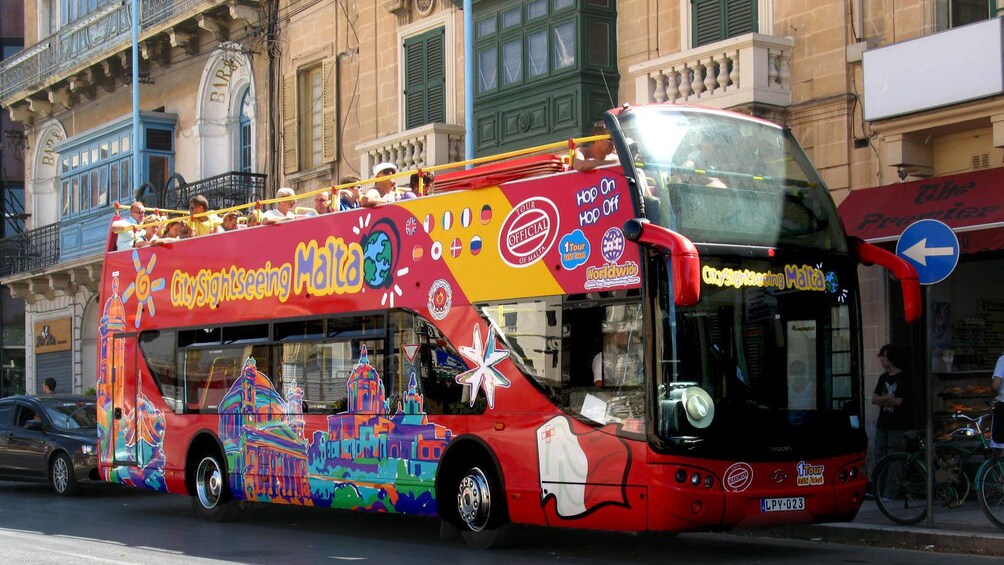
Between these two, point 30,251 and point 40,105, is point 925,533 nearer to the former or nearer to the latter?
point 30,251

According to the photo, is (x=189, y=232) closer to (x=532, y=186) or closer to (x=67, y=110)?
(x=532, y=186)

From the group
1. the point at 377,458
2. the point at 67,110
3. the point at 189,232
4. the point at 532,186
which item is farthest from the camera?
the point at 67,110

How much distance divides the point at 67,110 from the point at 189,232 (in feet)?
73.1

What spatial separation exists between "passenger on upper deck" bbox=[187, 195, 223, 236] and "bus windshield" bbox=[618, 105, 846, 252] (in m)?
7.06

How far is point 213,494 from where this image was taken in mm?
15789

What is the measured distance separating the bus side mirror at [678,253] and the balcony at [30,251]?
1064 inches

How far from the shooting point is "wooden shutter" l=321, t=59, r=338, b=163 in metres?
Answer: 26.5

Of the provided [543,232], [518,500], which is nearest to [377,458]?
[518,500]

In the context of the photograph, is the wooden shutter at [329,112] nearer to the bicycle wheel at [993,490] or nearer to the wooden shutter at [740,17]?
the wooden shutter at [740,17]

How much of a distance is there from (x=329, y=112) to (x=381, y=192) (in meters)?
13.1

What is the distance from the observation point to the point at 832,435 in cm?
1091

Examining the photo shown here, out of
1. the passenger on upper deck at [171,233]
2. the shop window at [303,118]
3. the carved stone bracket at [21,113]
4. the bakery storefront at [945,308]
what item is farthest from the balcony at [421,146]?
the carved stone bracket at [21,113]

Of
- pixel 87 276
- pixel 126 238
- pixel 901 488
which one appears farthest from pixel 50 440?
pixel 87 276

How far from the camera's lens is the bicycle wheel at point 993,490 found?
12.1 meters
